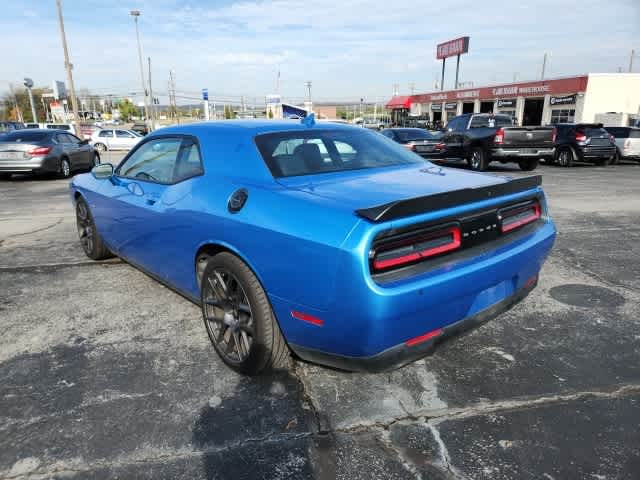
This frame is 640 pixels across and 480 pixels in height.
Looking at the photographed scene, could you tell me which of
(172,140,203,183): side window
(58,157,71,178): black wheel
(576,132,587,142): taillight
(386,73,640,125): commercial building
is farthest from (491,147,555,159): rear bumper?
(386,73,640,125): commercial building

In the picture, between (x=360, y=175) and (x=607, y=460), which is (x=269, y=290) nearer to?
(x=360, y=175)

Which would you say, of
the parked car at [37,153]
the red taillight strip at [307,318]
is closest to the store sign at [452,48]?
the parked car at [37,153]

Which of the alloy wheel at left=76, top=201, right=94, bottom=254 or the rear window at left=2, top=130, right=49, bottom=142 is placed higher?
the rear window at left=2, top=130, right=49, bottom=142

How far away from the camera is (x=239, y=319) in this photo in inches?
107

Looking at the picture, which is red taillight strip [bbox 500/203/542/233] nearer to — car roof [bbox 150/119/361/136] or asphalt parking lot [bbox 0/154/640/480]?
asphalt parking lot [bbox 0/154/640/480]

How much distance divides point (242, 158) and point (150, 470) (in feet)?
5.60

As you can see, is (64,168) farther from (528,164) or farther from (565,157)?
(565,157)

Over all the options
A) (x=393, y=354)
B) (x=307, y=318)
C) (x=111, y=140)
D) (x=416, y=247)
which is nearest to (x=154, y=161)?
(x=307, y=318)

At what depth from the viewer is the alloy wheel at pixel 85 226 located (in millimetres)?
4863

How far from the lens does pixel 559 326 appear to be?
340cm

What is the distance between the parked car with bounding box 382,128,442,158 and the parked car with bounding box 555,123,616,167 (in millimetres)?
5536

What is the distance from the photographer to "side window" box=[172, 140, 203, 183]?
3.09 metres

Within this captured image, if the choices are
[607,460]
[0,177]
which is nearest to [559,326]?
[607,460]

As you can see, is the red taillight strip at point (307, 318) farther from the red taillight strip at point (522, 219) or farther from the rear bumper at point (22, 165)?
the rear bumper at point (22, 165)
